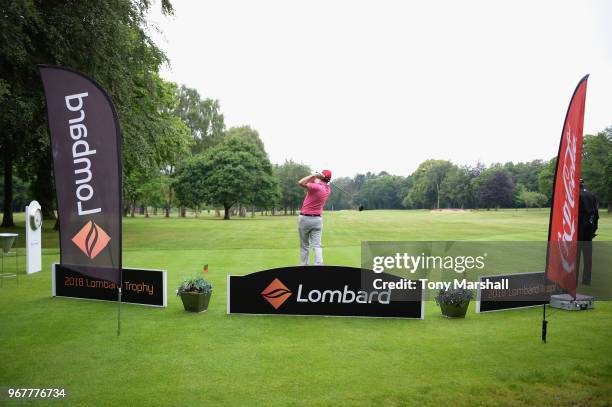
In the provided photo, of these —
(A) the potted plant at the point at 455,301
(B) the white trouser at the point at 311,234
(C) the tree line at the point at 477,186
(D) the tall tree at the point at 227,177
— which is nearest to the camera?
(A) the potted plant at the point at 455,301

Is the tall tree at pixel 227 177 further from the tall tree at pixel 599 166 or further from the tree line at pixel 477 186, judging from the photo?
the tall tree at pixel 599 166

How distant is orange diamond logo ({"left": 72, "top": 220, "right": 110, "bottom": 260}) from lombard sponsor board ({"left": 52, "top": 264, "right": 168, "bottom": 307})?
1826mm

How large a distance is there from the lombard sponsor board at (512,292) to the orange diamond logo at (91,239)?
6.91 metres

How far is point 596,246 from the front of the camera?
21.9 meters

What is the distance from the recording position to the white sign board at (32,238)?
14.0 metres

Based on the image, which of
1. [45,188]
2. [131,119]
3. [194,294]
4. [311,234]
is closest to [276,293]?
[194,294]

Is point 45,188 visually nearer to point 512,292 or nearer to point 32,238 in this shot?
point 32,238

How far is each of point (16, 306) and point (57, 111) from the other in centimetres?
468

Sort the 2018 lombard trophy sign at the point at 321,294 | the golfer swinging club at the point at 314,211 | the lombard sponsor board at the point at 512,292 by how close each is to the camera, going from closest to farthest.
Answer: the 2018 lombard trophy sign at the point at 321,294 < the lombard sponsor board at the point at 512,292 < the golfer swinging club at the point at 314,211

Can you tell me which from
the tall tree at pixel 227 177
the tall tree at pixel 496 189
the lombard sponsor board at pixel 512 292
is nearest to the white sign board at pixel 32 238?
the lombard sponsor board at pixel 512 292

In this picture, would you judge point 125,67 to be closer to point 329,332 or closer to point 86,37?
point 86,37

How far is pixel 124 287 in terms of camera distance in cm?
983

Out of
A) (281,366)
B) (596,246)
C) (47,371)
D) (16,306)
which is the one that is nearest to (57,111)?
(47,371)

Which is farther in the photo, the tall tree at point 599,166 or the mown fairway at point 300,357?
the tall tree at point 599,166
